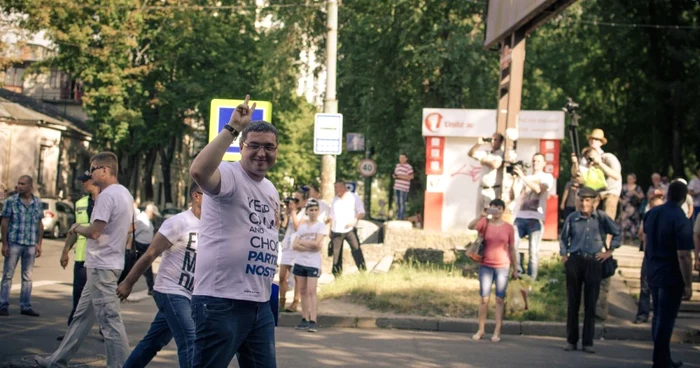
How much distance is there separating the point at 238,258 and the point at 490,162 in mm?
10077

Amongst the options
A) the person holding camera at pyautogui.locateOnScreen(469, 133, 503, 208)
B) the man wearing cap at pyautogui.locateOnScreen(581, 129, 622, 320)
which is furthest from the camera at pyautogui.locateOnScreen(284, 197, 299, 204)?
the man wearing cap at pyautogui.locateOnScreen(581, 129, 622, 320)

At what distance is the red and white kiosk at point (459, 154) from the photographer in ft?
78.4

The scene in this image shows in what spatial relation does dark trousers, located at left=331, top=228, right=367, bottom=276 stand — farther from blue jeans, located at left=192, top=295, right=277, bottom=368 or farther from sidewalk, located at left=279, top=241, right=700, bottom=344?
blue jeans, located at left=192, top=295, right=277, bottom=368

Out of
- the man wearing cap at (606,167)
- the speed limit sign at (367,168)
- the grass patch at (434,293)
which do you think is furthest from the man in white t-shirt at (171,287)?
the speed limit sign at (367,168)

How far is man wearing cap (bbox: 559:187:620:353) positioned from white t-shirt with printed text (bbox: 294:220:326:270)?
131 inches

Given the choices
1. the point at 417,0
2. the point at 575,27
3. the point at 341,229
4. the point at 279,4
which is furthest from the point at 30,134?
the point at 341,229

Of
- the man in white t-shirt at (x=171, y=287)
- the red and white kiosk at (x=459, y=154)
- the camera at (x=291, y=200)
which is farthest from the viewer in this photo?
the red and white kiosk at (x=459, y=154)

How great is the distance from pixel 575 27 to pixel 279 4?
1176cm

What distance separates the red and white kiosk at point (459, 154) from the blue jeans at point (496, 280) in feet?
37.5

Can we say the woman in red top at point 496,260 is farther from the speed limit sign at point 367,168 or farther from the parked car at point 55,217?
the parked car at point 55,217

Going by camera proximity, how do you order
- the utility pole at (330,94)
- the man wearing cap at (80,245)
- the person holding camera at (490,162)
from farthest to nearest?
1. the utility pole at (330,94)
2. the person holding camera at (490,162)
3. the man wearing cap at (80,245)

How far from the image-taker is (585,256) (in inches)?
443

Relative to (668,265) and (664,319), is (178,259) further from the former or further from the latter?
(668,265)

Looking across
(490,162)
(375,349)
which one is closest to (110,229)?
(375,349)
